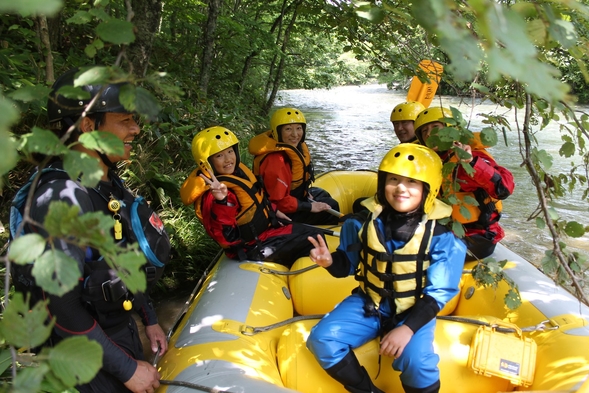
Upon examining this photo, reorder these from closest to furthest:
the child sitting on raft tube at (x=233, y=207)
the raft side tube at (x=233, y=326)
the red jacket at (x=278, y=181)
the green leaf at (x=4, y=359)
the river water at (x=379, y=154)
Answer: the green leaf at (x=4, y=359) < the raft side tube at (x=233, y=326) < the child sitting on raft tube at (x=233, y=207) < the red jacket at (x=278, y=181) < the river water at (x=379, y=154)

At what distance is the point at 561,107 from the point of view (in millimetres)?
1577

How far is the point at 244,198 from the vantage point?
328 centimetres

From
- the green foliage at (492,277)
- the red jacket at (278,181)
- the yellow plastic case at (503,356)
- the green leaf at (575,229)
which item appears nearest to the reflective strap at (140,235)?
the green foliage at (492,277)

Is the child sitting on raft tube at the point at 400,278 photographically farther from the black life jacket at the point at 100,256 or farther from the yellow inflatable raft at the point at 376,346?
the black life jacket at the point at 100,256

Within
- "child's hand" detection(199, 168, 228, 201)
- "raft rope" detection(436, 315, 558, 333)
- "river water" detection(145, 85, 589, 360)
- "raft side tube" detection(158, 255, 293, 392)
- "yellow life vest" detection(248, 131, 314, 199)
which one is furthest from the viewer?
"river water" detection(145, 85, 589, 360)

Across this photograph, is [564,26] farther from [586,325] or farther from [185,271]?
[185,271]

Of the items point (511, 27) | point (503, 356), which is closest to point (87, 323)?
point (511, 27)

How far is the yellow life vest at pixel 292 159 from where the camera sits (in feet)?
13.1

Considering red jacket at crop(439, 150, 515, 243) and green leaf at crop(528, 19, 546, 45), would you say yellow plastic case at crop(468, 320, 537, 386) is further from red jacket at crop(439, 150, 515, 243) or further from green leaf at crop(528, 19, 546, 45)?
green leaf at crop(528, 19, 546, 45)

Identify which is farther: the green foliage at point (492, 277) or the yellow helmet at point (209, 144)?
the yellow helmet at point (209, 144)

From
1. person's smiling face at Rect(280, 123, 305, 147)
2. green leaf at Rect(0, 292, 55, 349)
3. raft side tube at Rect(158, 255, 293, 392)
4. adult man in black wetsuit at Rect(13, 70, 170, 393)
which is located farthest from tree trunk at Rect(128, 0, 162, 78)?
green leaf at Rect(0, 292, 55, 349)

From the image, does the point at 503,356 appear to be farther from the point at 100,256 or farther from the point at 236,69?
the point at 236,69

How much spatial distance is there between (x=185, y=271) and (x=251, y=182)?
4.82 ft

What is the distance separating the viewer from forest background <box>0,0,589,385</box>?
2.03 feet
